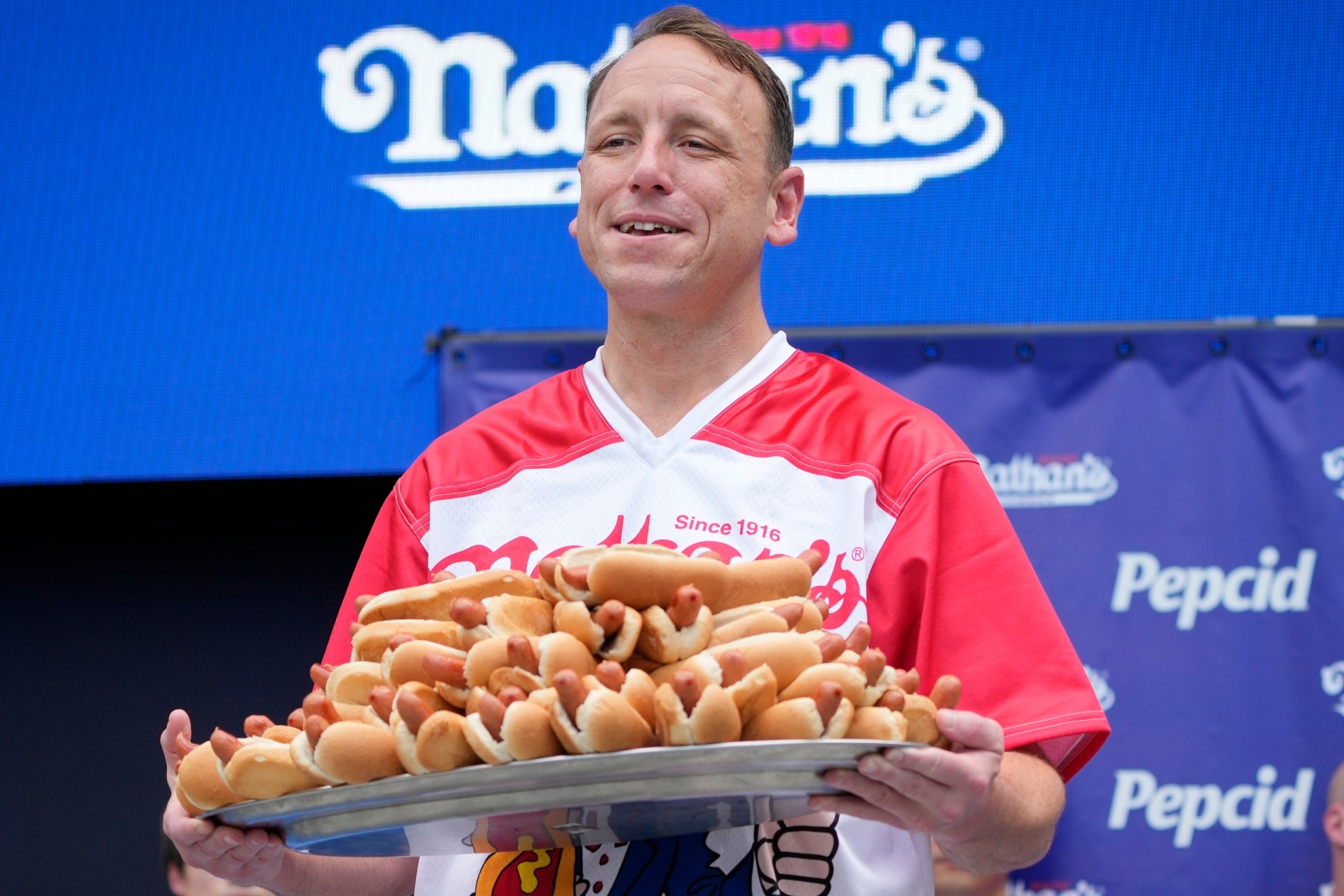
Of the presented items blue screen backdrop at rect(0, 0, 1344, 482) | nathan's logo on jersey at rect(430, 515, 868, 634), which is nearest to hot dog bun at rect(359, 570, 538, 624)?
nathan's logo on jersey at rect(430, 515, 868, 634)

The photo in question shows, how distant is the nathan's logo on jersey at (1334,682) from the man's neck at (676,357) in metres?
1.95

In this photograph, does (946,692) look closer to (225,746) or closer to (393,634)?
(393,634)

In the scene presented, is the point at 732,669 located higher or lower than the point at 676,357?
lower

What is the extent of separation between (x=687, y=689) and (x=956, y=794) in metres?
0.22

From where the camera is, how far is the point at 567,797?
978mm

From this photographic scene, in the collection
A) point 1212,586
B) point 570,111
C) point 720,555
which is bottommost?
point 720,555

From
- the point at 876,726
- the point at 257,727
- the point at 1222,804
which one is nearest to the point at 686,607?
the point at 876,726

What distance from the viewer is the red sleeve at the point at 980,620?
1338 millimetres

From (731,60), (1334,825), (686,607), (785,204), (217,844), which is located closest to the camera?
(686,607)

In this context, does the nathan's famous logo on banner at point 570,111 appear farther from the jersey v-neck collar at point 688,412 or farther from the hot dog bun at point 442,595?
the hot dog bun at point 442,595

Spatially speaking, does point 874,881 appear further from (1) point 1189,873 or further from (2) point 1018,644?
(1) point 1189,873

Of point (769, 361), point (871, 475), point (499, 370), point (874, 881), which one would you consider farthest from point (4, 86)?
point (874, 881)

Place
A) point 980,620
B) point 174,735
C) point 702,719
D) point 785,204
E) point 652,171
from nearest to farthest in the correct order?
point 702,719
point 174,735
point 980,620
point 652,171
point 785,204

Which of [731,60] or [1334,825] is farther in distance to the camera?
[1334,825]
